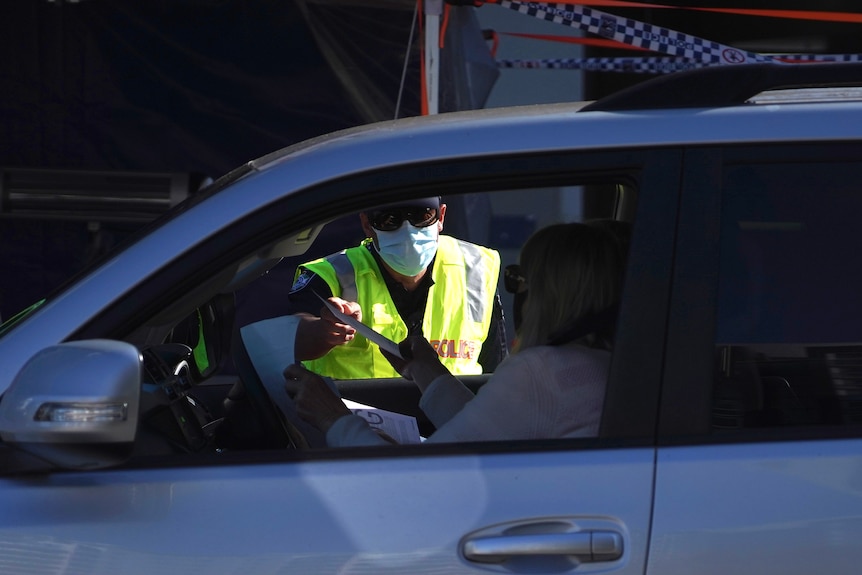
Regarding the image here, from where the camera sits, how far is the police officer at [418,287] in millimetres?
3754

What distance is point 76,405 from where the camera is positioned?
5.33 feet

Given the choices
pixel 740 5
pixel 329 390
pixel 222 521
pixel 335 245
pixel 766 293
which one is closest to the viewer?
pixel 222 521

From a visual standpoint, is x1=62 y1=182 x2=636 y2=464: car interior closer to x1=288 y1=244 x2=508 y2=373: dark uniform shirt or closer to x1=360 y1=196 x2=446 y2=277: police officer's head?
x1=360 y1=196 x2=446 y2=277: police officer's head

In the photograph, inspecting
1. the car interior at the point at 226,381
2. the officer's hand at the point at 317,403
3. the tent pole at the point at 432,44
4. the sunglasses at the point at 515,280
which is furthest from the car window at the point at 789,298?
the tent pole at the point at 432,44

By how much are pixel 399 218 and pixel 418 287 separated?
0.38m

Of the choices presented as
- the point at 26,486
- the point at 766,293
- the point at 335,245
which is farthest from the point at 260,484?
the point at 335,245

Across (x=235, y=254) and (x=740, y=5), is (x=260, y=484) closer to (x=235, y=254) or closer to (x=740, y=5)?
(x=235, y=254)

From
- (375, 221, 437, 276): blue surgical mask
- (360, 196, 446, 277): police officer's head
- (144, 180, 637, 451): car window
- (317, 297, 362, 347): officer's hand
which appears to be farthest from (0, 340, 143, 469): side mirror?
(375, 221, 437, 276): blue surgical mask

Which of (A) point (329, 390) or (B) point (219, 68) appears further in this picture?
(B) point (219, 68)

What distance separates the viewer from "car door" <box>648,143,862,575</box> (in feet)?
5.60

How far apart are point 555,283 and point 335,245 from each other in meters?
3.60

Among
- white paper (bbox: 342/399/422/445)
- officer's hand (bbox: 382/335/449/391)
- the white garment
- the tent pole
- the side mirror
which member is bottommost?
white paper (bbox: 342/399/422/445)

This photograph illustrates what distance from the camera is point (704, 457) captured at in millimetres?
1742

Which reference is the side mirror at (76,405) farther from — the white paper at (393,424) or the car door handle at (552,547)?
the white paper at (393,424)
